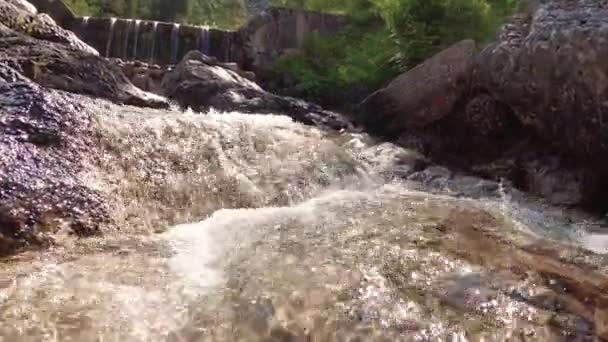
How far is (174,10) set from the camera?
23125 mm

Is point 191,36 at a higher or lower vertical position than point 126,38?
higher

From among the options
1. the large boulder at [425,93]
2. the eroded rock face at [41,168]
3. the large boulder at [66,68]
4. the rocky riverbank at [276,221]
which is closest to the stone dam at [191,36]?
the large boulder at [425,93]

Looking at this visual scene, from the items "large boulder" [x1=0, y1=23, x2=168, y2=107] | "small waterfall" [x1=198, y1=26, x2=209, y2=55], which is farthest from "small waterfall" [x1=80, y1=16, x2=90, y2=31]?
"large boulder" [x1=0, y1=23, x2=168, y2=107]

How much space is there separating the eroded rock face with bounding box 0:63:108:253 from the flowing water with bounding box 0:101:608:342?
5.8 inches

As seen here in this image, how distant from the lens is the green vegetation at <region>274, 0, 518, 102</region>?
8703mm

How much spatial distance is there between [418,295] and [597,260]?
130 centimetres

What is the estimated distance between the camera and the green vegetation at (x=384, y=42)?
28.6 feet

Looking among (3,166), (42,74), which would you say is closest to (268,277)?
(3,166)

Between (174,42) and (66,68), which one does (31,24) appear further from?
(174,42)

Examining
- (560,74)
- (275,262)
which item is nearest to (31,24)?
(275,262)

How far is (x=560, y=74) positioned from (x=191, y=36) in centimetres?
903

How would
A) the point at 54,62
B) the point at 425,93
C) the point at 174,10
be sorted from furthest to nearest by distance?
1. the point at 174,10
2. the point at 425,93
3. the point at 54,62

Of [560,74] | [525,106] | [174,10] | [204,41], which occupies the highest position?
[560,74]

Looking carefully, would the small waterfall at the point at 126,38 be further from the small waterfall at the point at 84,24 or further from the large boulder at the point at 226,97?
the large boulder at the point at 226,97
